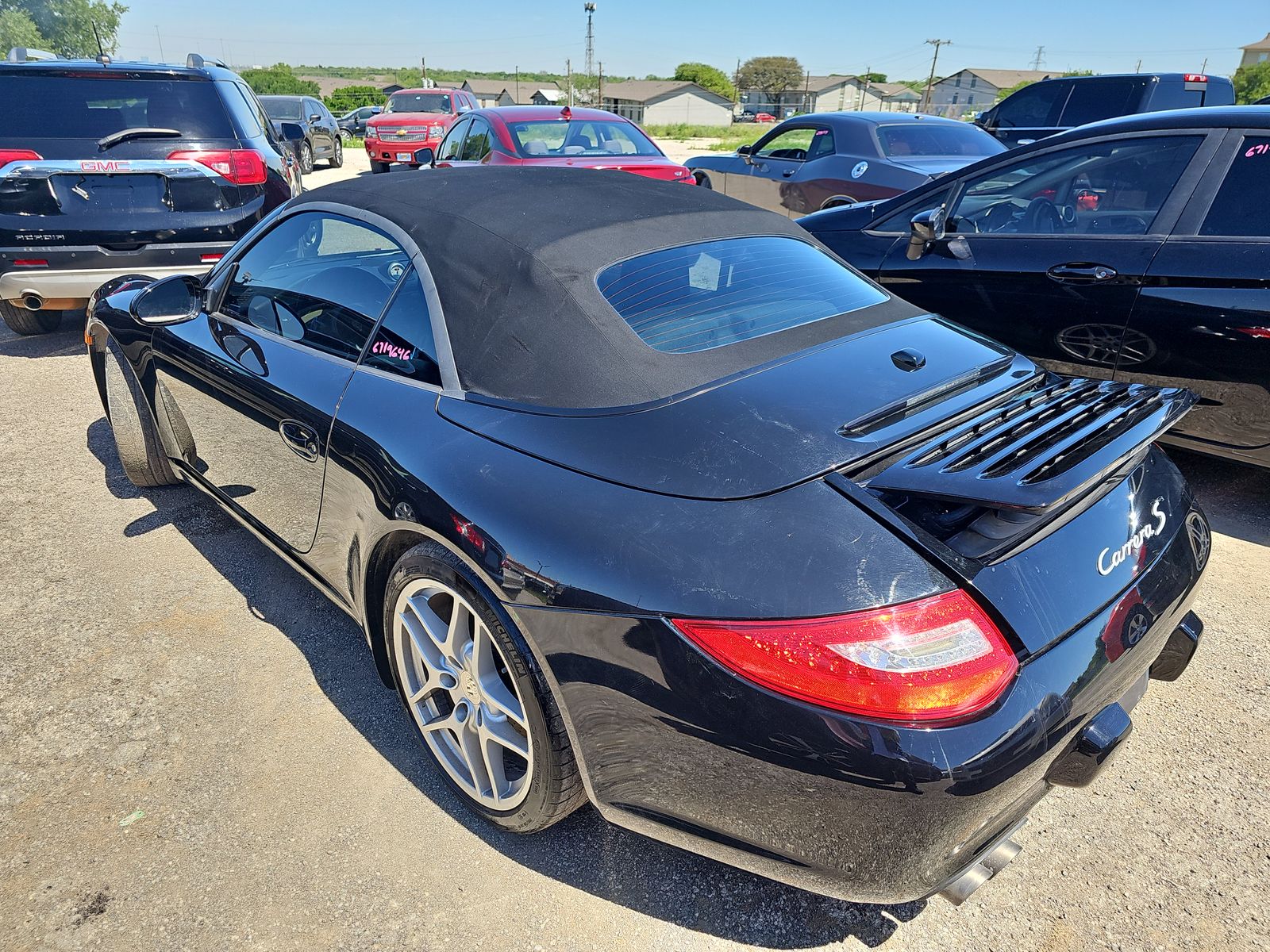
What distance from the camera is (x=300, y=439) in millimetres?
2371

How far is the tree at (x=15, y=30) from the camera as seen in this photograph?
178 ft

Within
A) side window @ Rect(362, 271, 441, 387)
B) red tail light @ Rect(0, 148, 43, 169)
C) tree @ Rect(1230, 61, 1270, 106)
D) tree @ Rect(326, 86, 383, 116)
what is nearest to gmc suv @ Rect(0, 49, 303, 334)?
red tail light @ Rect(0, 148, 43, 169)

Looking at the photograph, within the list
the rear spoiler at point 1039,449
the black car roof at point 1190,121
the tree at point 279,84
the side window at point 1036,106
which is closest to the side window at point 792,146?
the side window at point 1036,106

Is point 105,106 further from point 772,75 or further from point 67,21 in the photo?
point 772,75

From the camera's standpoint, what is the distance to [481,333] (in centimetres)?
202

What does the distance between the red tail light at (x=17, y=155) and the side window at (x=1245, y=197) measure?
6.41 metres

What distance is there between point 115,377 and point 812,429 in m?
3.20

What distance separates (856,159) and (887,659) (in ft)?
24.6

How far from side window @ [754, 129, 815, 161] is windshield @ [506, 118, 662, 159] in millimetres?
1560

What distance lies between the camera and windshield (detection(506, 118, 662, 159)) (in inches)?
323

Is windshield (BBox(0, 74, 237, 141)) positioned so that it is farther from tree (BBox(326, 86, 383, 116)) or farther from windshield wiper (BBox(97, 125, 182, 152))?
tree (BBox(326, 86, 383, 116))

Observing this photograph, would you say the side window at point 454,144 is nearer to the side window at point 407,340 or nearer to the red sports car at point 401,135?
the red sports car at point 401,135

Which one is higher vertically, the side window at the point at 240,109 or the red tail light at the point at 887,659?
the side window at the point at 240,109

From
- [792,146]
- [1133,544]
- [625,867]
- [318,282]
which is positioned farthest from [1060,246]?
[792,146]
